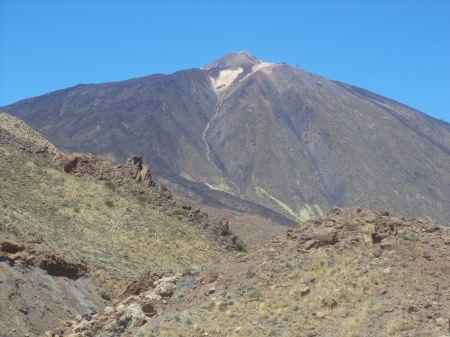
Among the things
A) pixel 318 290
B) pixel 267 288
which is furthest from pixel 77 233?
pixel 318 290

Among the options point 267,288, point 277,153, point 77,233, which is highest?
point 277,153

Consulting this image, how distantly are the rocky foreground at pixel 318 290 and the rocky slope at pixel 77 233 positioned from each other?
4.39 meters

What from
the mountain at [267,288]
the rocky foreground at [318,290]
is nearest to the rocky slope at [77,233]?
the mountain at [267,288]

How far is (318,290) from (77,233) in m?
18.8

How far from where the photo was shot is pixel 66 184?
36.9 metres

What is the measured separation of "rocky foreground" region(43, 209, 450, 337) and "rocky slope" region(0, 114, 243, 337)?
14.4 ft

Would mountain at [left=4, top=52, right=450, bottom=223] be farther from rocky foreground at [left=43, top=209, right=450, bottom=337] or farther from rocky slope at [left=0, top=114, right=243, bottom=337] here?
rocky foreground at [left=43, top=209, right=450, bottom=337]

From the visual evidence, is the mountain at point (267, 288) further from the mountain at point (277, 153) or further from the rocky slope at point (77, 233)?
the mountain at point (277, 153)

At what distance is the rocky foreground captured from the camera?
46.3 ft

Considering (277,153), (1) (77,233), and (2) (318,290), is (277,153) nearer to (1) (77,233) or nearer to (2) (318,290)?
(1) (77,233)

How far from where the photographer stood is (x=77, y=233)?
32.7 meters

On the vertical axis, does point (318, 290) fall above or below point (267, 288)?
above

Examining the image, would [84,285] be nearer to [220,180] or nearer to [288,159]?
[220,180]

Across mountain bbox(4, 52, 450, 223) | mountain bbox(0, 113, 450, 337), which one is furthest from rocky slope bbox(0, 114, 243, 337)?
mountain bbox(4, 52, 450, 223)
